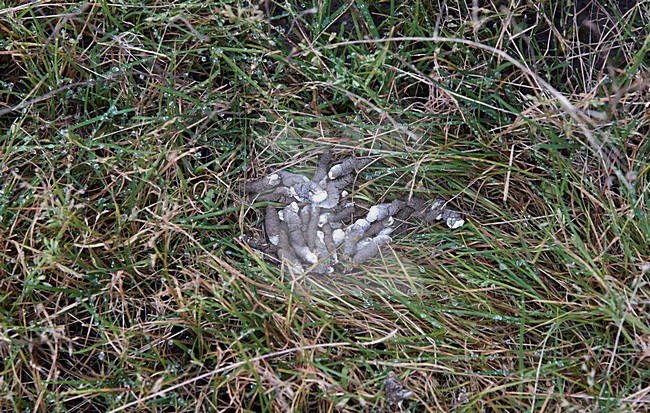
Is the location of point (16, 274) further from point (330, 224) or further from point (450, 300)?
point (450, 300)

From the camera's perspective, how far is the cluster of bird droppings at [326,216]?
1927 mm

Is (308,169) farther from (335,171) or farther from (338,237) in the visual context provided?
(338,237)

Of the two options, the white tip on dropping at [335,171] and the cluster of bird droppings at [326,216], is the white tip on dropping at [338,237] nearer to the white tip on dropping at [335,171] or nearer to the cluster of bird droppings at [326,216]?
the cluster of bird droppings at [326,216]

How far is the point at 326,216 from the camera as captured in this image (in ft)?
6.48

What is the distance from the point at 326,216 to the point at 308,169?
161 millimetres

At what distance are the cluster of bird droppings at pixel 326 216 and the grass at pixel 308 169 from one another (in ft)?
0.15

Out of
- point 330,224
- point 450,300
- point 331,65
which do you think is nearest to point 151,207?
point 330,224

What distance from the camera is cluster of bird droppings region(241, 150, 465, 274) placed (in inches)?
75.9

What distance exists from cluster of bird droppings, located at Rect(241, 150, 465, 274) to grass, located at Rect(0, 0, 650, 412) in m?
0.05

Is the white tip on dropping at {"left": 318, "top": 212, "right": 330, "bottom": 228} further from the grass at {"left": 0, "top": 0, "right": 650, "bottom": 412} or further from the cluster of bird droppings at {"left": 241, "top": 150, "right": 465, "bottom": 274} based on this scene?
the grass at {"left": 0, "top": 0, "right": 650, "bottom": 412}

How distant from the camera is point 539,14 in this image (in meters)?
1.93

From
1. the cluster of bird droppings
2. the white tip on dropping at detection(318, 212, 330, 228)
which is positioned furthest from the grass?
the white tip on dropping at detection(318, 212, 330, 228)

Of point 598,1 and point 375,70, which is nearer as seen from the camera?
point 375,70

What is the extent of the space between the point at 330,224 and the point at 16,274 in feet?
2.98
